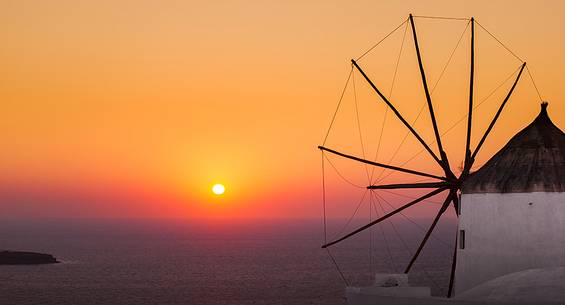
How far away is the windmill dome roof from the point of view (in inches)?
1505

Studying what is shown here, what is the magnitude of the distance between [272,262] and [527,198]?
160763 mm

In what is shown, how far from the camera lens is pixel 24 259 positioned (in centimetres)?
19388

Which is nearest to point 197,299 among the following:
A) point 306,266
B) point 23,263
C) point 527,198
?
point 306,266

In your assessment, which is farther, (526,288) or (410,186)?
(410,186)

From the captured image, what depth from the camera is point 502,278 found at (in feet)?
117

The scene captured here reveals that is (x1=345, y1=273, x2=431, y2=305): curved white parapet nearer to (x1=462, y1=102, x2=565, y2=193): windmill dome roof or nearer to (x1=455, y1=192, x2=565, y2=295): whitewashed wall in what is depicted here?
(x1=455, y1=192, x2=565, y2=295): whitewashed wall

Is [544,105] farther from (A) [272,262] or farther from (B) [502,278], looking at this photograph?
(A) [272,262]

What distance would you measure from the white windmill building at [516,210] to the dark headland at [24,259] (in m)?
159

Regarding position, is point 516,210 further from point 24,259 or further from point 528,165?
point 24,259

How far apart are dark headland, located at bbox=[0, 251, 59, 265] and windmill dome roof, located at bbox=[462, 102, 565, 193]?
159 m

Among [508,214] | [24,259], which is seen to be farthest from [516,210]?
[24,259]

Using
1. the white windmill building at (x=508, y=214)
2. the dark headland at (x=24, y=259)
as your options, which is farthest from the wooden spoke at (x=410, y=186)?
the dark headland at (x=24, y=259)

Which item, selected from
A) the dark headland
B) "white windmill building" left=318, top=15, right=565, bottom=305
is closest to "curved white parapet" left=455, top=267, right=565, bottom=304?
"white windmill building" left=318, top=15, right=565, bottom=305

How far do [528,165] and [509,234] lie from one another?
297 centimetres
